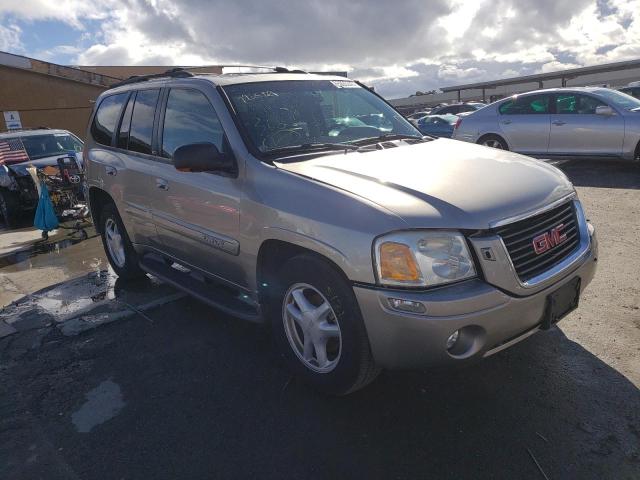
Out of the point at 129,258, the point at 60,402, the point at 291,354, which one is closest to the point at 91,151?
the point at 129,258

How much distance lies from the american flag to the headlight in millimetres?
9472

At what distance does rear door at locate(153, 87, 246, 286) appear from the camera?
10.6 feet

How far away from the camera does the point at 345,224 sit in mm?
2445

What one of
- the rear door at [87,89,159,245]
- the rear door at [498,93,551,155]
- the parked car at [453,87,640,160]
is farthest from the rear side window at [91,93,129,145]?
the rear door at [498,93,551,155]

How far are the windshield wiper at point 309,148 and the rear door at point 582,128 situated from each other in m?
7.08

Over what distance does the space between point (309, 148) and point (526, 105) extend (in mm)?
7780

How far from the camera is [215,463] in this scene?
2439mm

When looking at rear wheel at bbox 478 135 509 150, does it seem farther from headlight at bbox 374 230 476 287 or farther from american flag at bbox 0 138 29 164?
american flag at bbox 0 138 29 164

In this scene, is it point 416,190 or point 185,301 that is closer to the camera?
point 416,190

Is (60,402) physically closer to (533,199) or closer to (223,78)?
(223,78)

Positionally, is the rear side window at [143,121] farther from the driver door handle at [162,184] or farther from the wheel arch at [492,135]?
the wheel arch at [492,135]

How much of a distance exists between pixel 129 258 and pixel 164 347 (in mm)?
1556

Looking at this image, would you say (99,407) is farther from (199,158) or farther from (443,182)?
(443,182)

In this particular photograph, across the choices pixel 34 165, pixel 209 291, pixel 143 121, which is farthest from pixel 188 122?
pixel 34 165
